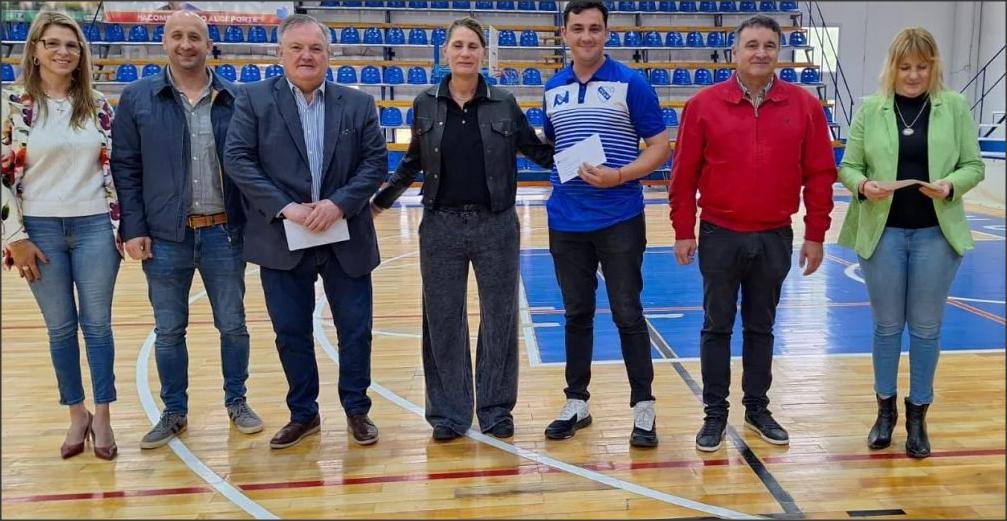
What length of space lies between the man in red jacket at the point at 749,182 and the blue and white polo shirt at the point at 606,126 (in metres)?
0.15

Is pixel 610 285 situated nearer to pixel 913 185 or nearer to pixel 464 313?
pixel 464 313

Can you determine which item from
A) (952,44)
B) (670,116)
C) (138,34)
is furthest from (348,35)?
(952,44)

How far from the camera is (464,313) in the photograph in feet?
10.4

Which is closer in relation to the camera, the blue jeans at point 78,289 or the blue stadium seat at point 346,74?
the blue jeans at point 78,289

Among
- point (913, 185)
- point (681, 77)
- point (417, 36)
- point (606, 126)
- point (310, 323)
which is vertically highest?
point (417, 36)

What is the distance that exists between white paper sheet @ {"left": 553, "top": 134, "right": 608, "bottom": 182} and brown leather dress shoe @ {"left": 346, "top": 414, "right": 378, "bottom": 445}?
4.12 ft

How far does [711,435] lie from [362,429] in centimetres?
136

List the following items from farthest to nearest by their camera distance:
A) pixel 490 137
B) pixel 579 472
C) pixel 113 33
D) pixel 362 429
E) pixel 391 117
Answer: pixel 113 33
pixel 391 117
pixel 362 429
pixel 490 137
pixel 579 472

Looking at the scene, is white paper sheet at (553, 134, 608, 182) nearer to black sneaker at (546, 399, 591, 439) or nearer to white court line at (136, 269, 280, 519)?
black sneaker at (546, 399, 591, 439)

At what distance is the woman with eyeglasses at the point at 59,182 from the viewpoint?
273 centimetres

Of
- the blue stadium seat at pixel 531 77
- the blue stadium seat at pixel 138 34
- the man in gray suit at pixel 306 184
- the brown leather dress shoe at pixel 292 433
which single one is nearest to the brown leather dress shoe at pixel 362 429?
the man in gray suit at pixel 306 184

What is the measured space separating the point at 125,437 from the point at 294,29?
5.89ft

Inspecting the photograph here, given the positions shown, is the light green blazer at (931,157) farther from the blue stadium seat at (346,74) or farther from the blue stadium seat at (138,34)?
the blue stadium seat at (138,34)

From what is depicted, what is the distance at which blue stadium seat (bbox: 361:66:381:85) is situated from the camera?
13.6 meters
